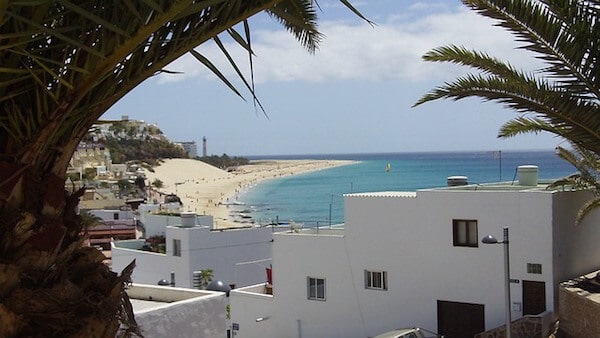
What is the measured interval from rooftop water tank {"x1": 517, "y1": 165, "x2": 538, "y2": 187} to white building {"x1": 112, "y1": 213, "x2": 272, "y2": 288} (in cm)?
1296

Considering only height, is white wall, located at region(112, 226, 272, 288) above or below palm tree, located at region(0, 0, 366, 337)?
below

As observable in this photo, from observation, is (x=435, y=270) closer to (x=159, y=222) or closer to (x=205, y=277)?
(x=205, y=277)

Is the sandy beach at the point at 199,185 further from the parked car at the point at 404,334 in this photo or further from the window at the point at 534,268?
the parked car at the point at 404,334

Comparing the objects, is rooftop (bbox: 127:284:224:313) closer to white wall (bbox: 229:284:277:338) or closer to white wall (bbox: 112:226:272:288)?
white wall (bbox: 229:284:277:338)

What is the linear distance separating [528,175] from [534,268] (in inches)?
170

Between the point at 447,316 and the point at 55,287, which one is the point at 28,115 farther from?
the point at 447,316

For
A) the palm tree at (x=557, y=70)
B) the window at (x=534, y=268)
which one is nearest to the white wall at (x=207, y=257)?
the window at (x=534, y=268)

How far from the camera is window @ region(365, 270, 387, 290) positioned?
65.4 feet

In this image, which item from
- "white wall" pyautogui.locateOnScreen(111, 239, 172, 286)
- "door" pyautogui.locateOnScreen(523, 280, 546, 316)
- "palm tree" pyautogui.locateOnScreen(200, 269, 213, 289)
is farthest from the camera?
"white wall" pyautogui.locateOnScreen(111, 239, 172, 286)

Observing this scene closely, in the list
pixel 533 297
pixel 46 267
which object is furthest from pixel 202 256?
pixel 46 267

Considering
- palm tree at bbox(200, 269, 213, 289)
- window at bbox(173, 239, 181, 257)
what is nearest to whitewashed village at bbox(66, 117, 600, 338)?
palm tree at bbox(200, 269, 213, 289)

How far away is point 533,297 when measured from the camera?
1755 cm

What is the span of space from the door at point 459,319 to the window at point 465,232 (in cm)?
163

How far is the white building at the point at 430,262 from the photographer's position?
57.5 feet
